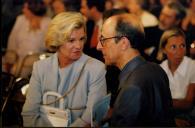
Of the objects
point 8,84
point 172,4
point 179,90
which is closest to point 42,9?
point 8,84

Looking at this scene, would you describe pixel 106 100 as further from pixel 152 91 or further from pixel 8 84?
pixel 8 84

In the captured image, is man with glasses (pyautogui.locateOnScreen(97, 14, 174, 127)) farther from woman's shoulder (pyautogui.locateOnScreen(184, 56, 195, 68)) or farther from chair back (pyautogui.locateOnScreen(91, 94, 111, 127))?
woman's shoulder (pyautogui.locateOnScreen(184, 56, 195, 68))

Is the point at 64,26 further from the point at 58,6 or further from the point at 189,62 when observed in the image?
the point at 58,6

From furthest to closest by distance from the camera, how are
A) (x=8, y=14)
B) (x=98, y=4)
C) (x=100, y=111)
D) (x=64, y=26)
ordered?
(x=8, y=14), (x=98, y=4), (x=64, y=26), (x=100, y=111)

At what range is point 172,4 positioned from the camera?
156 inches

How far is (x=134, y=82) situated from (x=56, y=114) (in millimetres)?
927

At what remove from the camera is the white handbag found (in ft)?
9.76

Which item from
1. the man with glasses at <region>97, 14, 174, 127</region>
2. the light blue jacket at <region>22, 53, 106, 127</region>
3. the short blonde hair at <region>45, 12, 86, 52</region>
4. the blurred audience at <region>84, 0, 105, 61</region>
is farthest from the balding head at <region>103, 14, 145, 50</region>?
the blurred audience at <region>84, 0, 105, 61</region>

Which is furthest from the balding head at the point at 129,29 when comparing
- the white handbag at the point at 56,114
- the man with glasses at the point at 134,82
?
the white handbag at the point at 56,114

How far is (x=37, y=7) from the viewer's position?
4.41 meters

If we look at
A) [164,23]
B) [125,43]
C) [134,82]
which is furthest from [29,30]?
[134,82]

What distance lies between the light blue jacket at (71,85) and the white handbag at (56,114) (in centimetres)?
3

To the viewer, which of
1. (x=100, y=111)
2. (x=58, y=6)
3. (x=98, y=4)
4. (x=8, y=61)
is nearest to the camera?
(x=100, y=111)

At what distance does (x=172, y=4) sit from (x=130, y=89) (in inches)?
75.6
